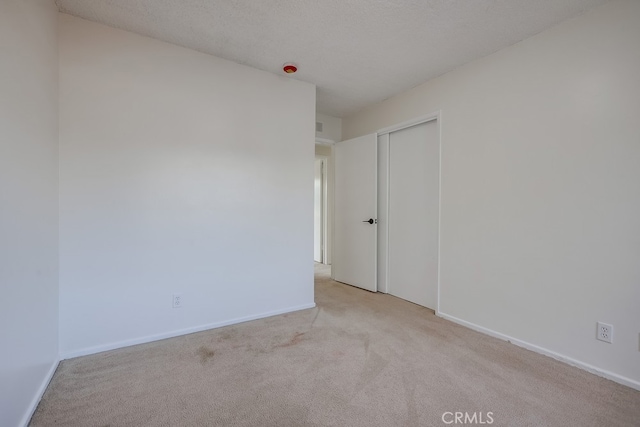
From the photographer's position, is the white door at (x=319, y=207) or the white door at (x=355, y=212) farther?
the white door at (x=319, y=207)

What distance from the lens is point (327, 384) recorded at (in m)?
1.74

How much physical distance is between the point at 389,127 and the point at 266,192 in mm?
1719

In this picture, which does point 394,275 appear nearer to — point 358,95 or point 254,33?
point 358,95

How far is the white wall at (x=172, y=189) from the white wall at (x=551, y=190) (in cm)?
154

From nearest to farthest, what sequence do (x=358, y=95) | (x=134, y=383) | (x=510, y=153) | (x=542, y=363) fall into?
1. (x=134, y=383)
2. (x=542, y=363)
3. (x=510, y=153)
4. (x=358, y=95)

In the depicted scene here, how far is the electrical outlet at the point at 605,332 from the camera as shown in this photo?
1.82m

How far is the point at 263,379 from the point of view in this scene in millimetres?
1791

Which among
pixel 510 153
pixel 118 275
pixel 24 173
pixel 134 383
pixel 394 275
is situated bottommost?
pixel 134 383

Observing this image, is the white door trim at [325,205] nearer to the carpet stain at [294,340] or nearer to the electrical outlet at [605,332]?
the carpet stain at [294,340]

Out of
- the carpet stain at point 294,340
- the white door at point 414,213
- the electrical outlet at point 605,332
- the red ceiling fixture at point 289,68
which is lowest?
the carpet stain at point 294,340

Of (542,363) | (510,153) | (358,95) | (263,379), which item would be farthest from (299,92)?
(542,363)

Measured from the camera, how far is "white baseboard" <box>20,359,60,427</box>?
4.57ft

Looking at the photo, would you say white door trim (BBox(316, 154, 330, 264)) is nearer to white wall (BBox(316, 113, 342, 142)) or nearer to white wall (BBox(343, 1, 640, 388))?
white wall (BBox(316, 113, 342, 142))

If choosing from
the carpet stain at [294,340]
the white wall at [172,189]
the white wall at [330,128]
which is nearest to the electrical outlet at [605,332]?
the carpet stain at [294,340]
